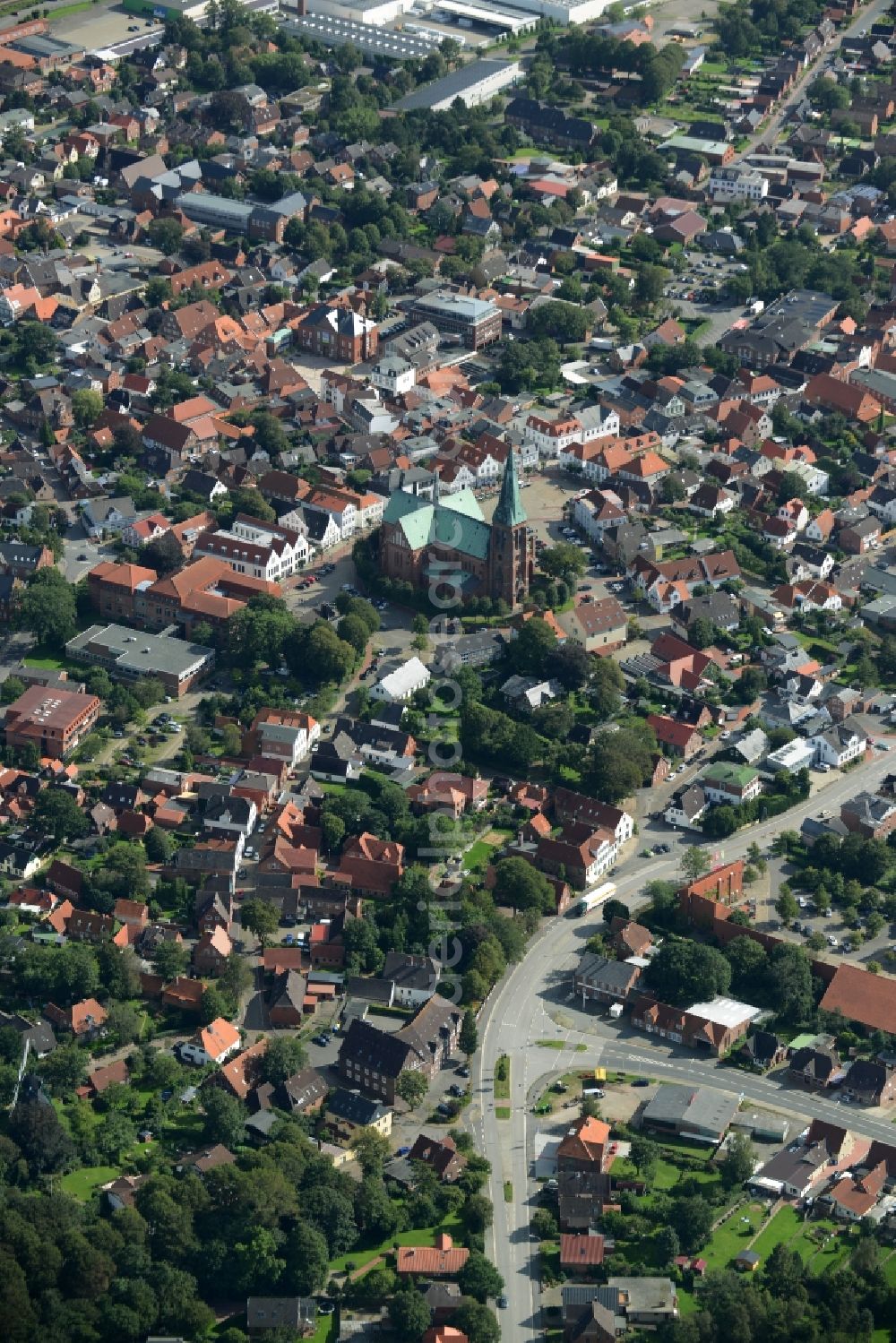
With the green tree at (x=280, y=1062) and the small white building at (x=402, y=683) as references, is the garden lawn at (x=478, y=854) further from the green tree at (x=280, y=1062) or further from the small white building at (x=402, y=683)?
the green tree at (x=280, y=1062)

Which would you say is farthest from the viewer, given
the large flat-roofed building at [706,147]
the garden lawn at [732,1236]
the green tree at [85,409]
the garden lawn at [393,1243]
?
the large flat-roofed building at [706,147]

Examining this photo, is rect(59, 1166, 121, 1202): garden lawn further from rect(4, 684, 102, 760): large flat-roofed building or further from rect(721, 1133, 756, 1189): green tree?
rect(4, 684, 102, 760): large flat-roofed building

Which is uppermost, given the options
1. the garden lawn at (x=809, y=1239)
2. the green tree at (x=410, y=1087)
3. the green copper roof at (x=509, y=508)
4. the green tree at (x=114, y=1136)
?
the green copper roof at (x=509, y=508)

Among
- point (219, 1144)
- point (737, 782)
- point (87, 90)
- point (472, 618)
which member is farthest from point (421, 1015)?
point (87, 90)

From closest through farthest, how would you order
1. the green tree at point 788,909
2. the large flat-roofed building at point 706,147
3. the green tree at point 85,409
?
the green tree at point 788,909 → the green tree at point 85,409 → the large flat-roofed building at point 706,147

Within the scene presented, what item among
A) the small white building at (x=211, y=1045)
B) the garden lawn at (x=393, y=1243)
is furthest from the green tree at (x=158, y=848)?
the garden lawn at (x=393, y=1243)

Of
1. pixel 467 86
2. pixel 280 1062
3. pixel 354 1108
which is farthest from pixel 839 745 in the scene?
pixel 467 86

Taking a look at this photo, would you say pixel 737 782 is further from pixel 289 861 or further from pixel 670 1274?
pixel 670 1274
